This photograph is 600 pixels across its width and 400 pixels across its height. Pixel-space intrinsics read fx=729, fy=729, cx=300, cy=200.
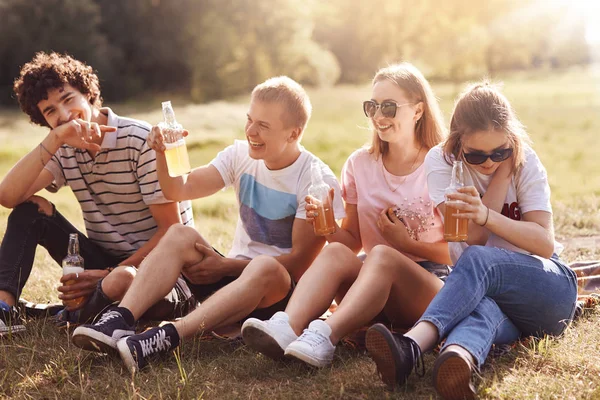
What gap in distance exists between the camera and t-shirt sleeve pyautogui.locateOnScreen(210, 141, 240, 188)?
459 centimetres

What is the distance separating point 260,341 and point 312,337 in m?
0.25

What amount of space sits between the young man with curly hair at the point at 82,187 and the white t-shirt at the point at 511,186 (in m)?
1.67

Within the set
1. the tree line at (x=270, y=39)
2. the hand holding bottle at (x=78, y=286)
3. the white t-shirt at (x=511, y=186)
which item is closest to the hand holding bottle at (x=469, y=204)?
the white t-shirt at (x=511, y=186)

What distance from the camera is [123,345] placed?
11.5 ft

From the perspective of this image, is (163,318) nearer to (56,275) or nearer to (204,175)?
(204,175)

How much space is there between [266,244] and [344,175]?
0.65m

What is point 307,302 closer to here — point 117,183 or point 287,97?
point 287,97

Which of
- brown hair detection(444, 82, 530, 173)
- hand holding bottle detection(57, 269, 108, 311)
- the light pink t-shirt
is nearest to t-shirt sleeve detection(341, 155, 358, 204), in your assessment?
the light pink t-shirt

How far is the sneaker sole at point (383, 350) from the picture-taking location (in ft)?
10.2

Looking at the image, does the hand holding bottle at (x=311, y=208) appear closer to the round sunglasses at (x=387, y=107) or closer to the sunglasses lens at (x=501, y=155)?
the round sunglasses at (x=387, y=107)

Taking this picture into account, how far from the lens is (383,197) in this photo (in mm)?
4316

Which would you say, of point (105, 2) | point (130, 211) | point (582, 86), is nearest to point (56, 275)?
point (130, 211)

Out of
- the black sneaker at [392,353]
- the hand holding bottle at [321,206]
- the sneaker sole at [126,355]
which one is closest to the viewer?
the black sneaker at [392,353]

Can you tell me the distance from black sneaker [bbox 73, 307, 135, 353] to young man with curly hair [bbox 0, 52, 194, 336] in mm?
526
